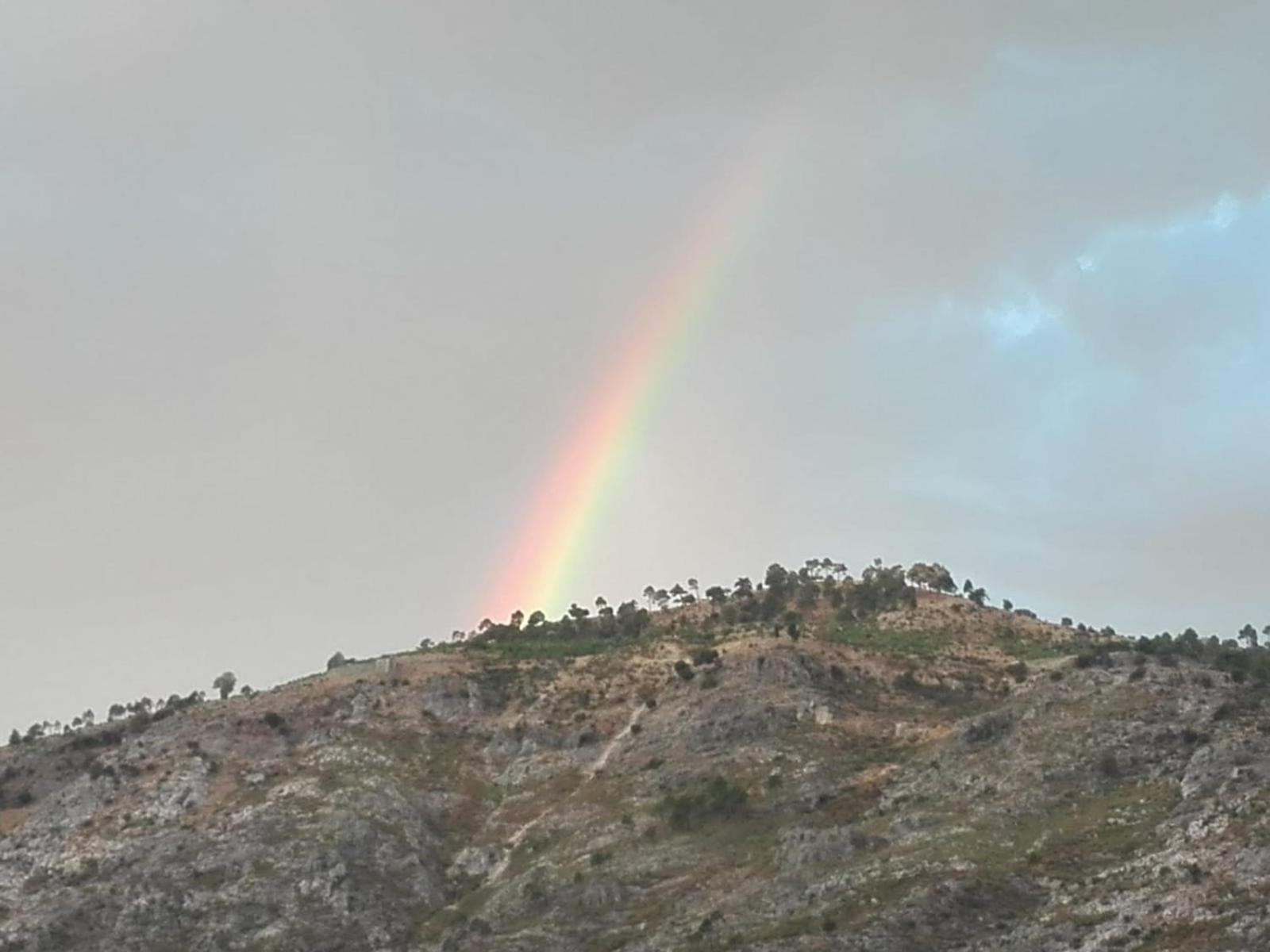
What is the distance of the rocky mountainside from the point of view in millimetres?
85188

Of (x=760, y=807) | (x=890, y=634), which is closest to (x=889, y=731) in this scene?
(x=760, y=807)

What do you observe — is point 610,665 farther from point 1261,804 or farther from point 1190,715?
point 1261,804

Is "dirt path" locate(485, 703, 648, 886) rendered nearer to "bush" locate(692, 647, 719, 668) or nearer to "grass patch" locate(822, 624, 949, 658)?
"bush" locate(692, 647, 719, 668)

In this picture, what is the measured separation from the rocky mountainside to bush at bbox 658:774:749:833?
0.29 metres

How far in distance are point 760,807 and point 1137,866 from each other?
40311mm

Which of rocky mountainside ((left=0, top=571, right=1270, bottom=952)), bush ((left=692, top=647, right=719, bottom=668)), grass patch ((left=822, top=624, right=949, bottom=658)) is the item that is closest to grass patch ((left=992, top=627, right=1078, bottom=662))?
rocky mountainside ((left=0, top=571, right=1270, bottom=952))

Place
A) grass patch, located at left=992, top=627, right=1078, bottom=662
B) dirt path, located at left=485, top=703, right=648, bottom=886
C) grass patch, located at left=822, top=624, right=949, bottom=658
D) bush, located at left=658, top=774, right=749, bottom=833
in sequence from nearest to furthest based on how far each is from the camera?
1. bush, located at left=658, top=774, right=749, bottom=833
2. dirt path, located at left=485, top=703, right=648, bottom=886
3. grass patch, located at left=822, top=624, right=949, bottom=658
4. grass patch, located at left=992, top=627, right=1078, bottom=662

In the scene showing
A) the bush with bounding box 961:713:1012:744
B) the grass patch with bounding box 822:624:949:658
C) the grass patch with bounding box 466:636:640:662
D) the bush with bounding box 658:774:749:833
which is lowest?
the bush with bounding box 961:713:1012:744

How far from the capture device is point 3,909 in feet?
382

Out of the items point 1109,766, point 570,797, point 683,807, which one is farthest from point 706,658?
point 1109,766

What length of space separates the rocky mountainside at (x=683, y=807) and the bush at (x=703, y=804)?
29cm

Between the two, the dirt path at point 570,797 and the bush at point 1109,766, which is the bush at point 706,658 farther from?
the bush at point 1109,766

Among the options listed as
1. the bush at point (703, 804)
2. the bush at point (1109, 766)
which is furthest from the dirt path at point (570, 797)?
the bush at point (1109, 766)

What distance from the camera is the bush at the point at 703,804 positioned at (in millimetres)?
116062
